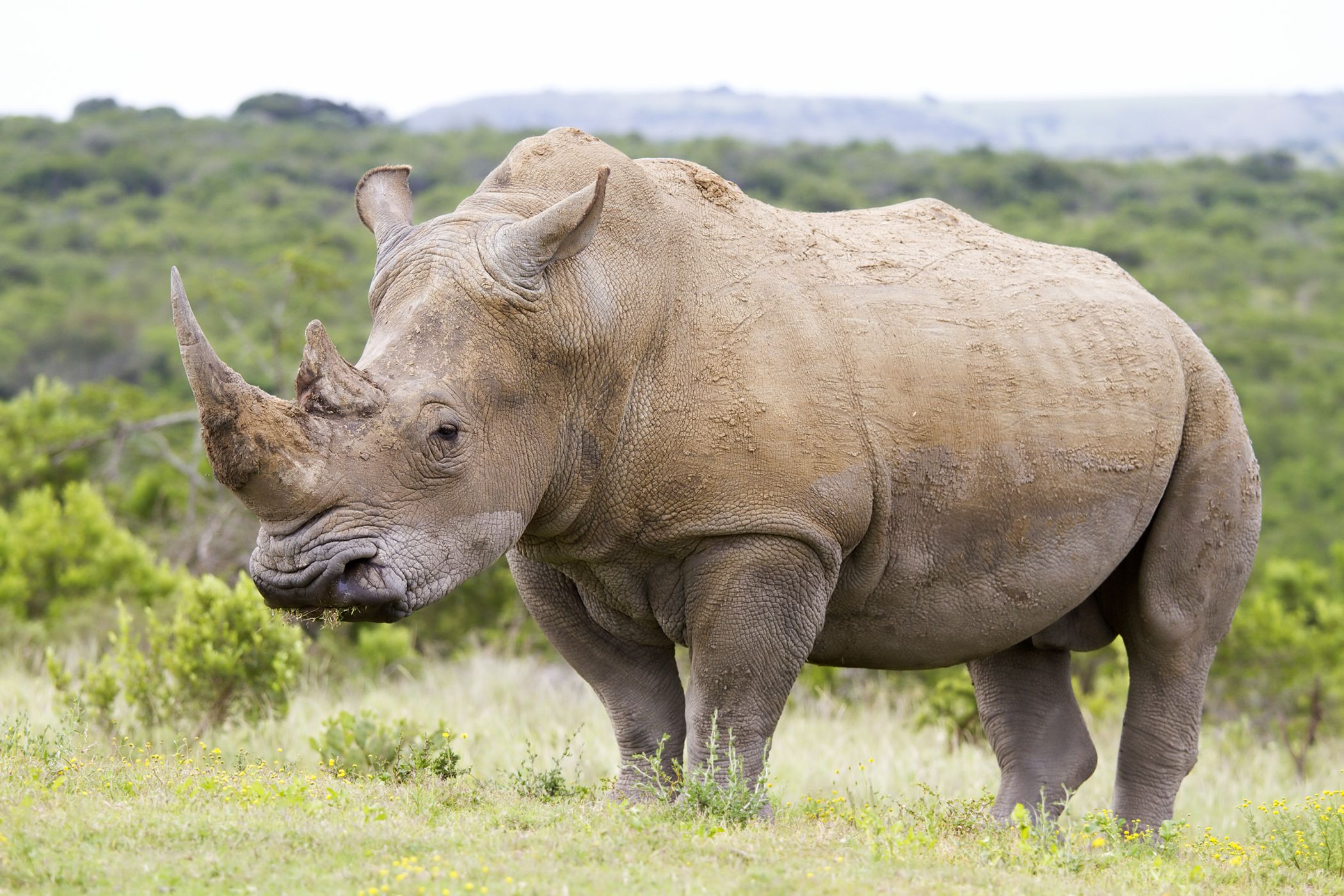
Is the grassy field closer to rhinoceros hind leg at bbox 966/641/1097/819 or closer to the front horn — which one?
rhinoceros hind leg at bbox 966/641/1097/819

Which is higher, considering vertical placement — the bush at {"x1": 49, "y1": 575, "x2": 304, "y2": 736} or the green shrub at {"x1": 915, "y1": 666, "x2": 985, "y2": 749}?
the bush at {"x1": 49, "y1": 575, "x2": 304, "y2": 736}

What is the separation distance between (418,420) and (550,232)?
0.75 meters

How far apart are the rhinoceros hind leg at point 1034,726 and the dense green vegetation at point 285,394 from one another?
2.67 feet

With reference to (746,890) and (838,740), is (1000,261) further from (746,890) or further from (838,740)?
(838,740)

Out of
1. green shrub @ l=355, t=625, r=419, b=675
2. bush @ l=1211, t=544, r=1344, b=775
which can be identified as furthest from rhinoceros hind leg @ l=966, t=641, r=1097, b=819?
bush @ l=1211, t=544, r=1344, b=775

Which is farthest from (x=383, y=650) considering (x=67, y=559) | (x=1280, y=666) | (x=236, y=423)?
(x=236, y=423)

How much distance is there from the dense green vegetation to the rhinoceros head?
0.79 meters

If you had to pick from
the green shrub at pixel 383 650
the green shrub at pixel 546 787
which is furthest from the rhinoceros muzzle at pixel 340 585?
the green shrub at pixel 383 650

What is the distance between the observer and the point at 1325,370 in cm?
3541

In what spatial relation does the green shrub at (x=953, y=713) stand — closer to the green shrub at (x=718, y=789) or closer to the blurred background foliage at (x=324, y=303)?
the blurred background foliage at (x=324, y=303)

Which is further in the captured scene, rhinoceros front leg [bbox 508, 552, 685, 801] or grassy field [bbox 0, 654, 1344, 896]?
rhinoceros front leg [bbox 508, 552, 685, 801]

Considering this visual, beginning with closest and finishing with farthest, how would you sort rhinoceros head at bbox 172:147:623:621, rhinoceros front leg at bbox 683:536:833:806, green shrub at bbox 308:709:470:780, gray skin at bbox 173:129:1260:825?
rhinoceros head at bbox 172:147:623:621 < gray skin at bbox 173:129:1260:825 < rhinoceros front leg at bbox 683:536:833:806 < green shrub at bbox 308:709:470:780

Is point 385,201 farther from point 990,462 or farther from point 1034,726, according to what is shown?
point 1034,726

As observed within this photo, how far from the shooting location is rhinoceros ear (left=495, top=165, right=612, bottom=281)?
4926 mm
